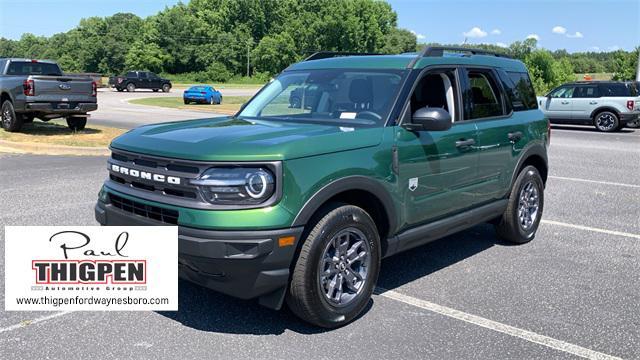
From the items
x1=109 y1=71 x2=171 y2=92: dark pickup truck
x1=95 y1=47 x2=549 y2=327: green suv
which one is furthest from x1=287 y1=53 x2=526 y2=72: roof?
x1=109 y1=71 x2=171 y2=92: dark pickup truck

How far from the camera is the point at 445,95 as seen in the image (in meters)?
5.02

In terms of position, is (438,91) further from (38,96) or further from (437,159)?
(38,96)

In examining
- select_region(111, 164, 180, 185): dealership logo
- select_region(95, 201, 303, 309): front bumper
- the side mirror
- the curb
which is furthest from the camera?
the curb

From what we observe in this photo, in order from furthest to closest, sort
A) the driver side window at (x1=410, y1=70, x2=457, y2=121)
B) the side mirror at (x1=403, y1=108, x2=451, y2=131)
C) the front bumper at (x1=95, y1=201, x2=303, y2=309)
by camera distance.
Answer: the driver side window at (x1=410, y1=70, x2=457, y2=121) < the side mirror at (x1=403, y1=108, x2=451, y2=131) < the front bumper at (x1=95, y1=201, x2=303, y2=309)

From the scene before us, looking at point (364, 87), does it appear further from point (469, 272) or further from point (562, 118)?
point (562, 118)

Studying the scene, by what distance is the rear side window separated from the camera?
19.2 feet

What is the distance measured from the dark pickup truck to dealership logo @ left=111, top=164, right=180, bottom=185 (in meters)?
51.4

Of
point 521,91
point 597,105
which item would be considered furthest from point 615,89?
point 521,91

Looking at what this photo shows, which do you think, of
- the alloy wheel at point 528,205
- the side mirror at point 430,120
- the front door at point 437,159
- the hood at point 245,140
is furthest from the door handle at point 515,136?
the hood at point 245,140

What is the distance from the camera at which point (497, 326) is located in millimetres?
4004

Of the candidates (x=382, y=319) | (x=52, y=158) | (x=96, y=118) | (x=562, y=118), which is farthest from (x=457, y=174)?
(x=96, y=118)

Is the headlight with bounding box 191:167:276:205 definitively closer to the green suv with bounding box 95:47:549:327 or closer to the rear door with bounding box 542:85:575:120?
the green suv with bounding box 95:47:549:327

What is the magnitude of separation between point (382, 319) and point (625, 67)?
61646 mm

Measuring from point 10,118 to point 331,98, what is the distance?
40.8 feet
